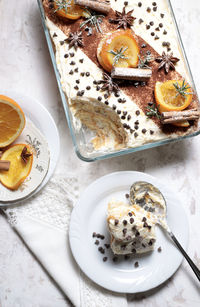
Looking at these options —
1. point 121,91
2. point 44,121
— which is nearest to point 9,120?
point 44,121

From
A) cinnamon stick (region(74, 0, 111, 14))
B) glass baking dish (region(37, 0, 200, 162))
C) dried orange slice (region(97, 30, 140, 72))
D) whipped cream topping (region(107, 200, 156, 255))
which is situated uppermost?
cinnamon stick (region(74, 0, 111, 14))

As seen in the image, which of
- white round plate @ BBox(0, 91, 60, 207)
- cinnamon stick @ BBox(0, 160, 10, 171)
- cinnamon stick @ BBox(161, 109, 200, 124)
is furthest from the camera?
white round plate @ BBox(0, 91, 60, 207)

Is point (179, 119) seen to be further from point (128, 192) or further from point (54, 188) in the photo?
point (54, 188)

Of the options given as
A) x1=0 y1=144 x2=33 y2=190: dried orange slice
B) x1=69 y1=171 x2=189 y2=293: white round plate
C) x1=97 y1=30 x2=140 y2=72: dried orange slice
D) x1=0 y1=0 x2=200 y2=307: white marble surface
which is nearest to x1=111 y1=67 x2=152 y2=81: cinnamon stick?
x1=97 y1=30 x2=140 y2=72: dried orange slice

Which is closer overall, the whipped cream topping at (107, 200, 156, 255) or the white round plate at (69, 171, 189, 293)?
the whipped cream topping at (107, 200, 156, 255)

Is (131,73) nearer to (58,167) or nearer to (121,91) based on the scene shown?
(121,91)

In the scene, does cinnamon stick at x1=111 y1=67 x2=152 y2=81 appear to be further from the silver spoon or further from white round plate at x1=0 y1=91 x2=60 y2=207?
the silver spoon

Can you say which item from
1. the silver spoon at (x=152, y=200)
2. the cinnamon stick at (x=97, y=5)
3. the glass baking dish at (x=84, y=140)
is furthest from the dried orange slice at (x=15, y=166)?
the cinnamon stick at (x=97, y=5)
